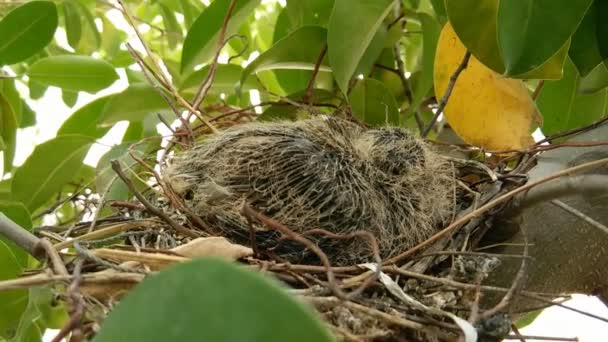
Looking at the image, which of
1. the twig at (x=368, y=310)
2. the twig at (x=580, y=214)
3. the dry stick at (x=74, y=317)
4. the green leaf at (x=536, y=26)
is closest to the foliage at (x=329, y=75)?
the green leaf at (x=536, y=26)

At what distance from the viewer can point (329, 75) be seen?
47.9 inches

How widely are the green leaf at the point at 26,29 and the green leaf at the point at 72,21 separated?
0.81ft

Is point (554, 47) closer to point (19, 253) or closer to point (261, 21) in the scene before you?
point (19, 253)

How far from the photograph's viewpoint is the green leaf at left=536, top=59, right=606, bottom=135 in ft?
3.35

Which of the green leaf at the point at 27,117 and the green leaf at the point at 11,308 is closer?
the green leaf at the point at 11,308

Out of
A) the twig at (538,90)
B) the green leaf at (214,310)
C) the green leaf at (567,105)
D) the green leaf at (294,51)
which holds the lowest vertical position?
the green leaf at (567,105)

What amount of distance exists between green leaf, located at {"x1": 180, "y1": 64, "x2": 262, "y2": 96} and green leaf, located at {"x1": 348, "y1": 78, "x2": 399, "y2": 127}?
16cm

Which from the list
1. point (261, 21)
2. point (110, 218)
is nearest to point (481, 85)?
point (110, 218)

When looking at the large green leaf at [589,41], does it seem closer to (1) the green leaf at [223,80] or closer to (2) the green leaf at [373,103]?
(2) the green leaf at [373,103]

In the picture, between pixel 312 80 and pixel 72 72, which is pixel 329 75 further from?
pixel 72 72

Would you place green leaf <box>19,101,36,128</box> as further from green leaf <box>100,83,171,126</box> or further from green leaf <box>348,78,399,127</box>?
green leaf <box>348,78,399,127</box>

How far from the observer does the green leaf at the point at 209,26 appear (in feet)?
3.52

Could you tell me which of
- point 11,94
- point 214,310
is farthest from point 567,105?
point 11,94

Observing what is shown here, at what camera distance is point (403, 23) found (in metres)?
1.19
